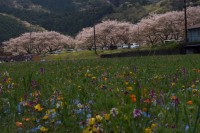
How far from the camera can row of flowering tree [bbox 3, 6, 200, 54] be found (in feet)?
329

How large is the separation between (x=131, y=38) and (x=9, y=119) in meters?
115

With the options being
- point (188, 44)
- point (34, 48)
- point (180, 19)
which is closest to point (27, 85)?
point (188, 44)

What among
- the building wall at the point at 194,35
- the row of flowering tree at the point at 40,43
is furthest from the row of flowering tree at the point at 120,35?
the building wall at the point at 194,35

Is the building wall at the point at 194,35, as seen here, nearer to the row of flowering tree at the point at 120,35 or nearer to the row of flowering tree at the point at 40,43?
the row of flowering tree at the point at 120,35

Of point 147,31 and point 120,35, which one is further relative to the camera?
point 120,35

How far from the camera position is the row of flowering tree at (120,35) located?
100312mm

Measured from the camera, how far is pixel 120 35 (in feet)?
394

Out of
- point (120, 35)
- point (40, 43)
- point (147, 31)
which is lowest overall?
point (40, 43)

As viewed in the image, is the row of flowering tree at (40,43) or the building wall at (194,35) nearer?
the building wall at (194,35)

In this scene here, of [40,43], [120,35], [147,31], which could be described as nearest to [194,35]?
[147,31]

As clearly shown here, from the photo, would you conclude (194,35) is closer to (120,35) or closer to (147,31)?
(147,31)

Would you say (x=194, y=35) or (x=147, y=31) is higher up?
(x=147, y=31)

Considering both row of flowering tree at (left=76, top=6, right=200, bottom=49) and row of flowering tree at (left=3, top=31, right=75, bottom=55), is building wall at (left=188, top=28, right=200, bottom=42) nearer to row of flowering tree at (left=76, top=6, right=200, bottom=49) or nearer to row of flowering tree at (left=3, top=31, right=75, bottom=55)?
row of flowering tree at (left=76, top=6, right=200, bottom=49)

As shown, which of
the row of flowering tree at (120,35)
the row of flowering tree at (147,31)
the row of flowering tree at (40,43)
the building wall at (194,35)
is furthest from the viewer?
the row of flowering tree at (40,43)
